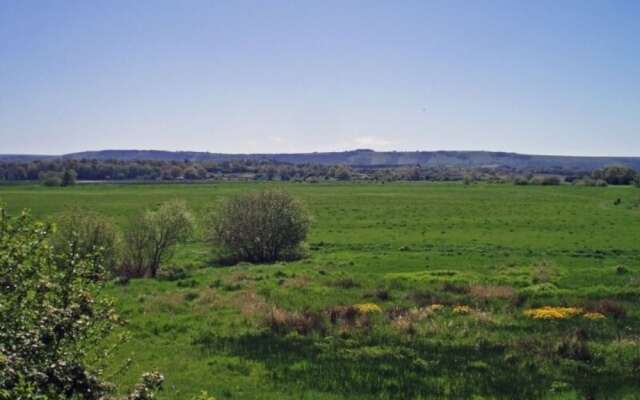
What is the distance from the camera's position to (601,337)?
21266 millimetres

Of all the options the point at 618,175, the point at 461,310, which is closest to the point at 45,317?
the point at 461,310

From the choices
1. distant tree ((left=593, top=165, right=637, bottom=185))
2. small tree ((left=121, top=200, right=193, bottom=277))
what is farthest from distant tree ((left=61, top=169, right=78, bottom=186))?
distant tree ((left=593, top=165, right=637, bottom=185))

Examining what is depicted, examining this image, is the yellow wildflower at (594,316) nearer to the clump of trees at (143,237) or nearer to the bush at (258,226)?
the bush at (258,226)

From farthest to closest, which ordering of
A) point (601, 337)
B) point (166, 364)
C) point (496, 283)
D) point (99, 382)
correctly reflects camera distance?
point (496, 283), point (601, 337), point (166, 364), point (99, 382)

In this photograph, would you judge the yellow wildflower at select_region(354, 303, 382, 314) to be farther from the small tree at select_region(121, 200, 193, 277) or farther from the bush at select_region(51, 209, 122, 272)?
the small tree at select_region(121, 200, 193, 277)

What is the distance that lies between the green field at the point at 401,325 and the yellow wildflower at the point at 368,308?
53 cm

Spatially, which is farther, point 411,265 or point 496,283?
point 411,265

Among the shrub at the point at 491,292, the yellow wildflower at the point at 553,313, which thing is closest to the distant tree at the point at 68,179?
the shrub at the point at 491,292

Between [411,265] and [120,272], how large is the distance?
66.2 feet

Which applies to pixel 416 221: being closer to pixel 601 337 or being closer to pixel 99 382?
pixel 601 337

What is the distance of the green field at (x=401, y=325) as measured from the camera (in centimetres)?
1703

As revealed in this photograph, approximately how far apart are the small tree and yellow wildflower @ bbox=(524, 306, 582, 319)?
24.2 meters

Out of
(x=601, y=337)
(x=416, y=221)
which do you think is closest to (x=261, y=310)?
(x=601, y=337)

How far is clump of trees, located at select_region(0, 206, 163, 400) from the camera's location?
276 inches
